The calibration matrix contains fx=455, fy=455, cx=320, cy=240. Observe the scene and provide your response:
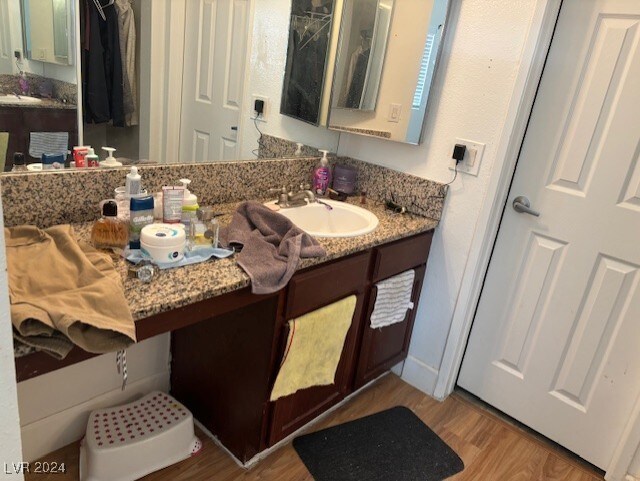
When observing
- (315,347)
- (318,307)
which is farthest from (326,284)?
(315,347)

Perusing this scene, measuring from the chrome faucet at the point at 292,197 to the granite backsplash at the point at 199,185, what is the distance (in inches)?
2.7

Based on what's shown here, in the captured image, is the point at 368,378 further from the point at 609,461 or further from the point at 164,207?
the point at 164,207

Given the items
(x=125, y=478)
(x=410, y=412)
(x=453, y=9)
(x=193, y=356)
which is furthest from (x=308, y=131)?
(x=125, y=478)

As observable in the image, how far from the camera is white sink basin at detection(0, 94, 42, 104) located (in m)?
1.17

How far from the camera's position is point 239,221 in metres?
1.46

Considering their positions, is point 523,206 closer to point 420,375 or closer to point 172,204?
point 420,375

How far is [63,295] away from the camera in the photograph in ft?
2.98

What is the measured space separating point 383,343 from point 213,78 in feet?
4.10

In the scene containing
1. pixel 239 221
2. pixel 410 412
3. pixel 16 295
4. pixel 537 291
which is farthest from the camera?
pixel 410 412

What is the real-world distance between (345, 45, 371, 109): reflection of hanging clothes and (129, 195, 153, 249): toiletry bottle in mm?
1135

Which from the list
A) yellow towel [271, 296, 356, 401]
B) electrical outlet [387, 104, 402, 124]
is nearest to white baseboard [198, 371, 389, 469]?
yellow towel [271, 296, 356, 401]

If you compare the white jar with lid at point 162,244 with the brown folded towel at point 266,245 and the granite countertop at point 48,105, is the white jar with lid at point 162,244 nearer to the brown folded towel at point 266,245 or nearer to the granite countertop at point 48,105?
the brown folded towel at point 266,245

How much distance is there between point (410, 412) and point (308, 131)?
52.5 inches

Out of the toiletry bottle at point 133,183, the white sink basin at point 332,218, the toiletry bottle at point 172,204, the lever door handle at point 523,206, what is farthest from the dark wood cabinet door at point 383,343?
the toiletry bottle at point 133,183
